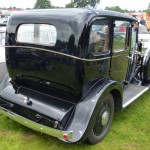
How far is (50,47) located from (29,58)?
0.43 meters

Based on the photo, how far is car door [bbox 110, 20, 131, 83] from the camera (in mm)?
3832

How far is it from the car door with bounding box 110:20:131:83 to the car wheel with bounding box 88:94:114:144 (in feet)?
1.56

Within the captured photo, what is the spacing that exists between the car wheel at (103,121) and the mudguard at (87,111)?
0.20 m

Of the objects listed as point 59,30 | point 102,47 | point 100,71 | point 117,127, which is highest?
point 59,30

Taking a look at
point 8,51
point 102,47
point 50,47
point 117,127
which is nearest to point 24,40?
point 8,51

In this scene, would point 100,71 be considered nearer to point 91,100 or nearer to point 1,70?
point 91,100

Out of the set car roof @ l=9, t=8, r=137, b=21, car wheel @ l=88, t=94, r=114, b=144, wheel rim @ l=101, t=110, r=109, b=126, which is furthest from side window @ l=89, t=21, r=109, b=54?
wheel rim @ l=101, t=110, r=109, b=126

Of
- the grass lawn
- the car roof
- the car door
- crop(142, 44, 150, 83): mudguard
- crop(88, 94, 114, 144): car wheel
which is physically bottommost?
the grass lawn

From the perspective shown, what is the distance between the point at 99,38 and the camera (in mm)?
3445

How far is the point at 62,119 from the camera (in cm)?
316

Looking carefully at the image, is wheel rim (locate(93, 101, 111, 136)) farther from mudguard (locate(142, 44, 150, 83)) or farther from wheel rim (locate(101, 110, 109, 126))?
mudguard (locate(142, 44, 150, 83))

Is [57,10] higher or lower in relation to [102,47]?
higher

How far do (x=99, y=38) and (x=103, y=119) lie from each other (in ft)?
3.78

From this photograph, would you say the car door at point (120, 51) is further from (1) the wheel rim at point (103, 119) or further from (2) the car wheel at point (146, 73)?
(2) the car wheel at point (146, 73)
